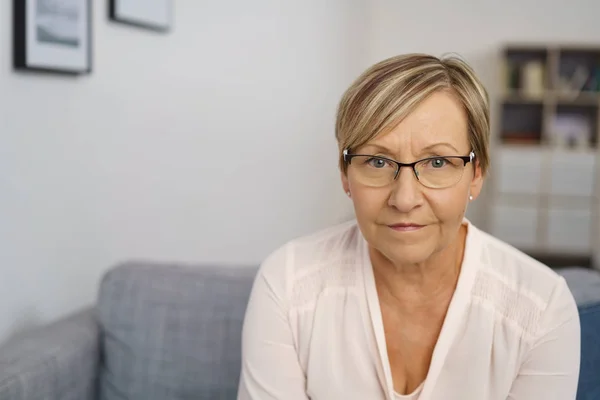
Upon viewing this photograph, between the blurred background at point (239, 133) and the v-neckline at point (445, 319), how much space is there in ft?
2.98

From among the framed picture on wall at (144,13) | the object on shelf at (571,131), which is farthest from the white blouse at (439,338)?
the object on shelf at (571,131)

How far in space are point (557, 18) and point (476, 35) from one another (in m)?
0.69

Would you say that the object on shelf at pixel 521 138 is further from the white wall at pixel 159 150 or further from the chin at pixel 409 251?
the chin at pixel 409 251

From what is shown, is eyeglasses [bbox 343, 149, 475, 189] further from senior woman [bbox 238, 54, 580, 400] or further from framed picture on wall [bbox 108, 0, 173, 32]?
framed picture on wall [bbox 108, 0, 173, 32]

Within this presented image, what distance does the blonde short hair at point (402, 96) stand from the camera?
4.05ft

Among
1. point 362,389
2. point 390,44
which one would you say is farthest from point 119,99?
point 390,44

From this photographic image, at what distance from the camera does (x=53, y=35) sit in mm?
1944

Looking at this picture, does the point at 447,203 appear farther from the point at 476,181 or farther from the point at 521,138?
the point at 521,138

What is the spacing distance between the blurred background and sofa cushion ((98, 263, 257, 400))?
0.83 feet

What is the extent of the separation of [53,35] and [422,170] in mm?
1120

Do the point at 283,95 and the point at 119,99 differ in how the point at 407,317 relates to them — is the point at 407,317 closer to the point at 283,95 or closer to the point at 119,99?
the point at 119,99

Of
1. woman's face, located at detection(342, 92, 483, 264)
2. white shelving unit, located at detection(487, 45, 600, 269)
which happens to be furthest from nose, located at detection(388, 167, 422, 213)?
white shelving unit, located at detection(487, 45, 600, 269)

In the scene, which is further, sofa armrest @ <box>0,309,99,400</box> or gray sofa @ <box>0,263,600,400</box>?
gray sofa @ <box>0,263,600,400</box>

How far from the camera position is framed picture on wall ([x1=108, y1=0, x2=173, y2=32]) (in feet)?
7.42
